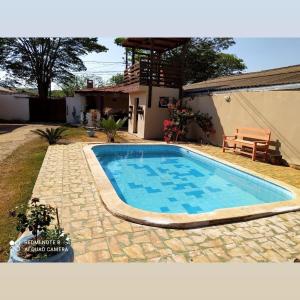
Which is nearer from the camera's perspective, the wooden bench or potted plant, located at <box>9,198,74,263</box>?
potted plant, located at <box>9,198,74,263</box>

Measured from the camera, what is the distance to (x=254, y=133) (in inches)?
464

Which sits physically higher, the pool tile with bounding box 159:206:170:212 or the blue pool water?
the blue pool water

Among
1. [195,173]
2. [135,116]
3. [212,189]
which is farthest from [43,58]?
[212,189]

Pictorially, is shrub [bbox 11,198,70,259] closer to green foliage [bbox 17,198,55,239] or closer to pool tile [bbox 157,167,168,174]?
green foliage [bbox 17,198,55,239]

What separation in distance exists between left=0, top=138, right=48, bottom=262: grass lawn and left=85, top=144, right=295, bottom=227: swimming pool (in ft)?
Result: 6.97

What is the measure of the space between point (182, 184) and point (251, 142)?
3.97 m

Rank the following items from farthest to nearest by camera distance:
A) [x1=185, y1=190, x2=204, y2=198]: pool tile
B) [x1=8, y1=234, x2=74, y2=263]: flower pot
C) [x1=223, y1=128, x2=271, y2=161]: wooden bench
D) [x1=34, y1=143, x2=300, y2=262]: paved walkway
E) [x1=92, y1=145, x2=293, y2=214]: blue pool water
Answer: [x1=223, y1=128, x2=271, y2=161]: wooden bench < [x1=185, y1=190, x2=204, y2=198]: pool tile < [x1=92, y1=145, x2=293, y2=214]: blue pool water < [x1=34, y1=143, x2=300, y2=262]: paved walkway < [x1=8, y1=234, x2=74, y2=263]: flower pot

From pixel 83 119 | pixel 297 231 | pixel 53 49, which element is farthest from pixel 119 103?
pixel 297 231

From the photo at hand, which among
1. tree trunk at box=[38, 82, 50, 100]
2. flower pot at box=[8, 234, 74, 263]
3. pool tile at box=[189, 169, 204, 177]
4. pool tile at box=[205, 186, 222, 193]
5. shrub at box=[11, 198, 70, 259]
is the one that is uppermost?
tree trunk at box=[38, 82, 50, 100]

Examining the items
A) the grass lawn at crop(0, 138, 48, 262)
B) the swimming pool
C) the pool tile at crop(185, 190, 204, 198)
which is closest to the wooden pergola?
the swimming pool

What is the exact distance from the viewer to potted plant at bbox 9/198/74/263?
3.25 metres

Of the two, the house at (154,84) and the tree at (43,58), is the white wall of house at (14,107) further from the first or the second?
the house at (154,84)

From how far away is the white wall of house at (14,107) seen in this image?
26.3 meters
